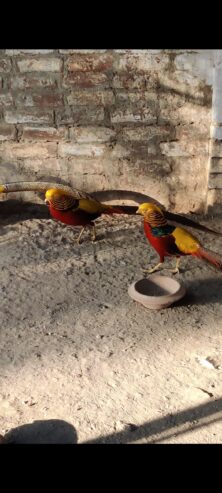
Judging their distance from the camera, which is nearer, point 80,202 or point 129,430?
point 129,430

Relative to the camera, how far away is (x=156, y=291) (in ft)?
12.8

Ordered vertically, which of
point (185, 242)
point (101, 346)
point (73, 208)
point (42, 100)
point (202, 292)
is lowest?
point (101, 346)

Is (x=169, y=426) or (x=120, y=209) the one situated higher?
(x=120, y=209)

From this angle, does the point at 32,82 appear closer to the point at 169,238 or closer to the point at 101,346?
the point at 169,238

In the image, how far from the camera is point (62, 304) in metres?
3.92

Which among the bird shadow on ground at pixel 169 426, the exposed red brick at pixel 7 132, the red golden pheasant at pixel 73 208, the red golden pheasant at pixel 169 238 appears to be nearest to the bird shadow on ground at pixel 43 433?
the bird shadow on ground at pixel 169 426

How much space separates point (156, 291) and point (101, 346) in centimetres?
64

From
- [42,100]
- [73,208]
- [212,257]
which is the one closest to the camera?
[212,257]

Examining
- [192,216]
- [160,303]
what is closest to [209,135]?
[192,216]

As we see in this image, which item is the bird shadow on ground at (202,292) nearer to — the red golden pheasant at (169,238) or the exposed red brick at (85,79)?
the red golden pheasant at (169,238)

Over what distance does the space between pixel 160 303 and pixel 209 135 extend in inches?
69.1

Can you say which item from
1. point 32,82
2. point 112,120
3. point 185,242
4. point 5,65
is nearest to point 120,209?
point 112,120

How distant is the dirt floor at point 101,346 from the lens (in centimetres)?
287

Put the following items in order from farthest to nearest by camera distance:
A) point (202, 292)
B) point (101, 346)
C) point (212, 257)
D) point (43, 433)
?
point (202, 292) < point (212, 257) < point (101, 346) < point (43, 433)
